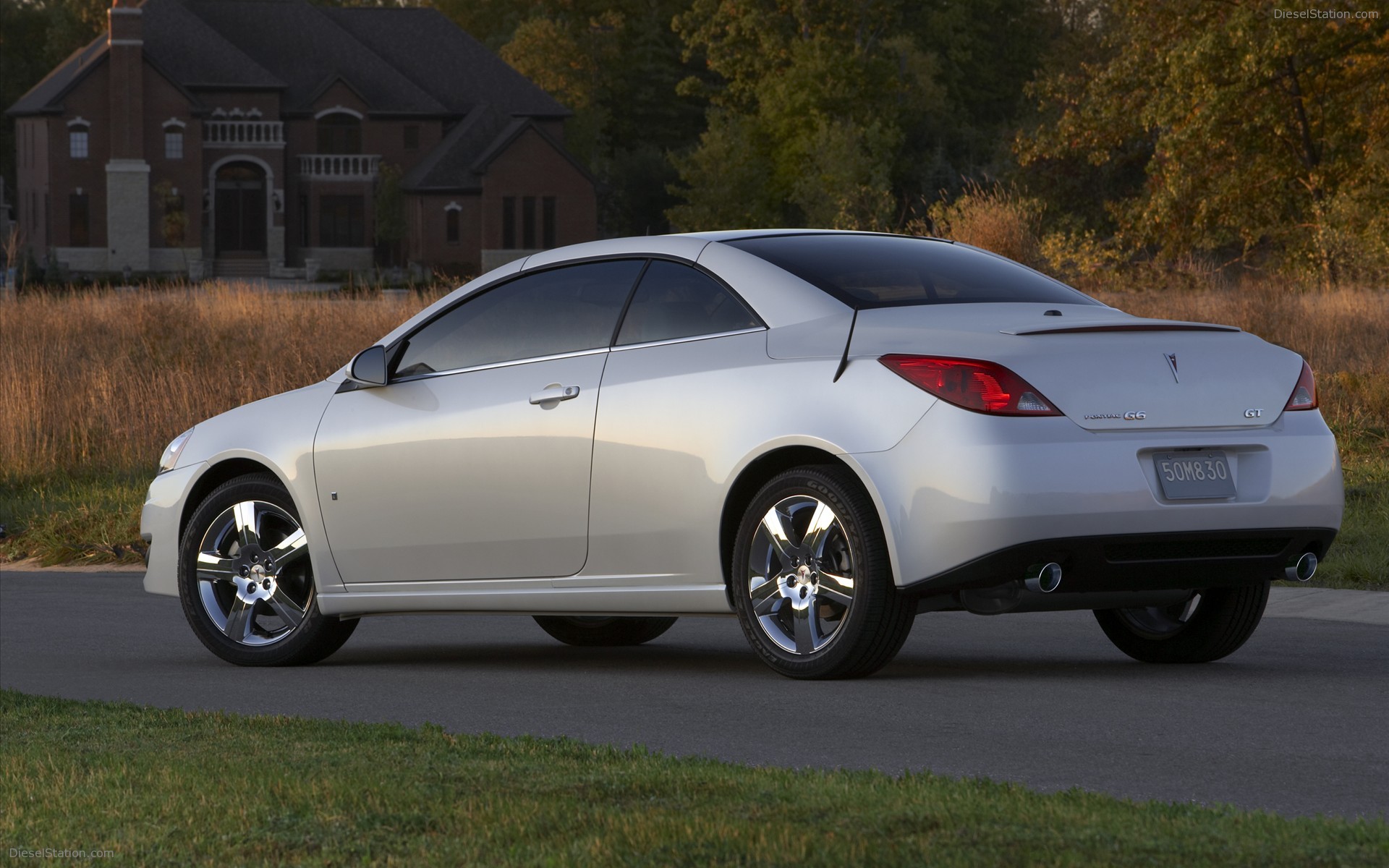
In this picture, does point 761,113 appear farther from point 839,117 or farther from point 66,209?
→ point 66,209

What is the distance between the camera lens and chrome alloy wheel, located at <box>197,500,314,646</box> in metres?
8.76

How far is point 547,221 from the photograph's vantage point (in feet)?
249

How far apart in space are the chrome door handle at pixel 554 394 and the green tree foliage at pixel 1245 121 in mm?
30610

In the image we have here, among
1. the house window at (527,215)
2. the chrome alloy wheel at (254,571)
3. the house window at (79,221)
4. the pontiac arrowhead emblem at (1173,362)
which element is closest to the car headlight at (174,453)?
the chrome alloy wheel at (254,571)

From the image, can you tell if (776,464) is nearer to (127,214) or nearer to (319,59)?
(127,214)

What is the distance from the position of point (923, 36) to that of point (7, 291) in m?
66.6

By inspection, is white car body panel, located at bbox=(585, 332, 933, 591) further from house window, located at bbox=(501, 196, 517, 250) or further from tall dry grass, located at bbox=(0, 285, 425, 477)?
house window, located at bbox=(501, 196, 517, 250)

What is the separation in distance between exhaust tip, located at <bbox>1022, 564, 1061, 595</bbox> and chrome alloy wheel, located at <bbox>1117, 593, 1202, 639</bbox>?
137 cm

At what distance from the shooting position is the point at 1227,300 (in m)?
25.2

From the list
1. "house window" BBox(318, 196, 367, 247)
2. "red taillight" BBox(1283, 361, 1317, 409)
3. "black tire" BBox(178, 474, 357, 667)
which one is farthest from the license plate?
"house window" BBox(318, 196, 367, 247)

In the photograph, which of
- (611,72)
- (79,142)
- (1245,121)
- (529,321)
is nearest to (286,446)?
(529,321)

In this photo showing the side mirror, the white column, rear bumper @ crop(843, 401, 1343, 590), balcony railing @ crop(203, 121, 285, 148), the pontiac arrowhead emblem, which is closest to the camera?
rear bumper @ crop(843, 401, 1343, 590)

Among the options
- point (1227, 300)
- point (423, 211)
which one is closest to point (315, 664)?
point (1227, 300)

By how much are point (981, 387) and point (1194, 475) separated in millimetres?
819
